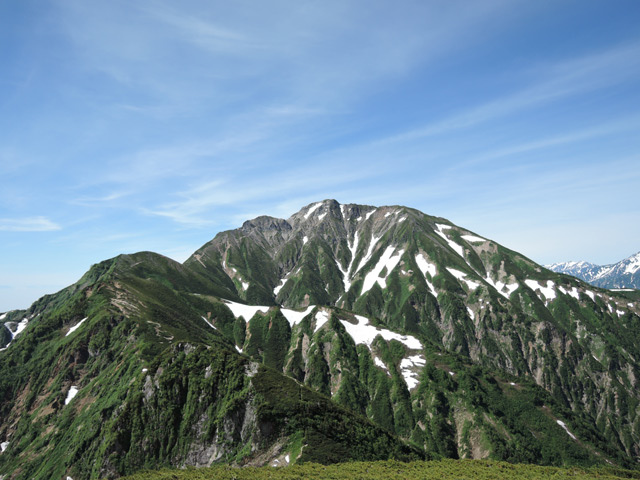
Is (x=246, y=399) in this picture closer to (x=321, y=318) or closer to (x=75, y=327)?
(x=75, y=327)

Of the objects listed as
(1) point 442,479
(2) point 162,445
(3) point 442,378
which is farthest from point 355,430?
(3) point 442,378

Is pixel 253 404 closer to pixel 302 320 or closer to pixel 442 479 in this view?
pixel 442 479

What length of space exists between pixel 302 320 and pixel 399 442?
382 ft

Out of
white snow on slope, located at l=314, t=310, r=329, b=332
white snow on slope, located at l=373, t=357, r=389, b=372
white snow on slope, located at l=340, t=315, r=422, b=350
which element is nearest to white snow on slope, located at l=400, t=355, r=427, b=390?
white snow on slope, located at l=340, t=315, r=422, b=350

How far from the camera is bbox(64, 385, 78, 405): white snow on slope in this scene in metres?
114

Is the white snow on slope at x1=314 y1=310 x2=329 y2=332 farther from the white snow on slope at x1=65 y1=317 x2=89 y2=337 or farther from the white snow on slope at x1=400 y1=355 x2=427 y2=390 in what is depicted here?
the white snow on slope at x1=65 y1=317 x2=89 y2=337

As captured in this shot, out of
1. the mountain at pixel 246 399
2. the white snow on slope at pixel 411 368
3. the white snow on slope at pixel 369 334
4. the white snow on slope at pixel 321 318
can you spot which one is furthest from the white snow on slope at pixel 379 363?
the white snow on slope at pixel 321 318

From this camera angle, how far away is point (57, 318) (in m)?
151

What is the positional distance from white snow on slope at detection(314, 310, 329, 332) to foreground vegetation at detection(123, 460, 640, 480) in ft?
396

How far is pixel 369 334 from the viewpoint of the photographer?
553 feet

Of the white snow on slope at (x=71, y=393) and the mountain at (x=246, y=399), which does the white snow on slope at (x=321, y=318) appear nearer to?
the mountain at (x=246, y=399)

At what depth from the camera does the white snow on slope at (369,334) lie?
6255 inches

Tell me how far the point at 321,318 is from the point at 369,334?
29.5m

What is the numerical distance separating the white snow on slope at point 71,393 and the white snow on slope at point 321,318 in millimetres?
102171
